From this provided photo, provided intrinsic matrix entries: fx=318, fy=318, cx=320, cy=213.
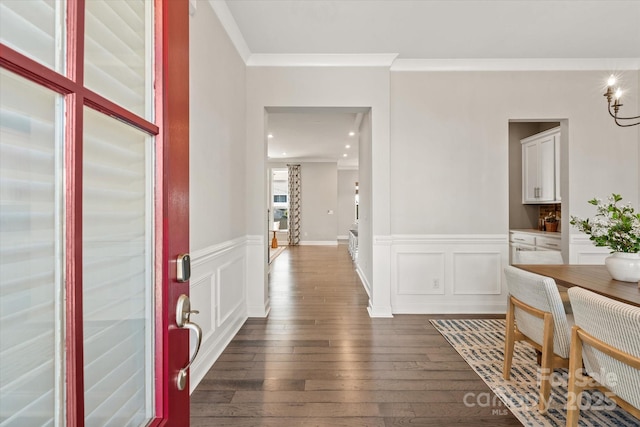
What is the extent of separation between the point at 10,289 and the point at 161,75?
511 millimetres

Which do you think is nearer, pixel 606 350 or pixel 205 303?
pixel 606 350

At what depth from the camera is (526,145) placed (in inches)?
189

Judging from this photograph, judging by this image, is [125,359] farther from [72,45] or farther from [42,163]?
[72,45]

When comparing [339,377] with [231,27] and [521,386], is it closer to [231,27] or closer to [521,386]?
[521,386]

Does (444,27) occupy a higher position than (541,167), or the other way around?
(444,27)

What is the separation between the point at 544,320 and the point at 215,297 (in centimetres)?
216

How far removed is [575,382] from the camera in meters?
1.45

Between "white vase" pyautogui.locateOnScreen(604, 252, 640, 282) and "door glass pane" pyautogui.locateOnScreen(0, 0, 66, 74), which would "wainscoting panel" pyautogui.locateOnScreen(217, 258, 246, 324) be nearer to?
"door glass pane" pyautogui.locateOnScreen(0, 0, 66, 74)

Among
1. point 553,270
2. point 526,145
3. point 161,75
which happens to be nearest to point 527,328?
point 553,270

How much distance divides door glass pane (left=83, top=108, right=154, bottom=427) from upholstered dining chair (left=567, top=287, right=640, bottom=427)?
1.59 m

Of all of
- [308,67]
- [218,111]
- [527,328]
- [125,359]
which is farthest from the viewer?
[308,67]

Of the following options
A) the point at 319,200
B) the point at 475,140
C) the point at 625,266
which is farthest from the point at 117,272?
the point at 319,200

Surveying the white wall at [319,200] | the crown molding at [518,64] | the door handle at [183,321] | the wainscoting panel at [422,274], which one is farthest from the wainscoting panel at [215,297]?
the white wall at [319,200]

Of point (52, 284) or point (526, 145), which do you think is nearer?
point (52, 284)
